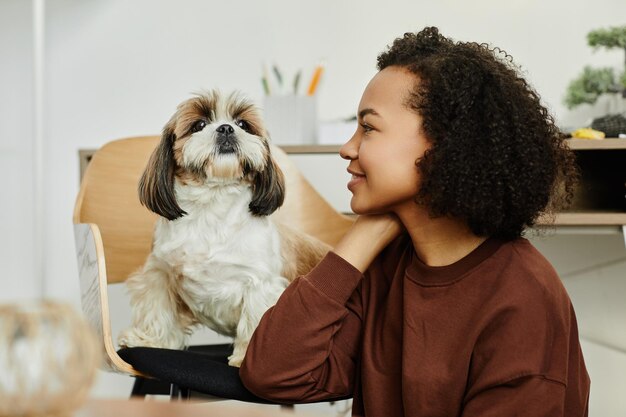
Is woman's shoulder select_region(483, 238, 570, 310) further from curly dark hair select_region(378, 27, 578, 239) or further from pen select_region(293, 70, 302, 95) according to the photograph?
pen select_region(293, 70, 302, 95)

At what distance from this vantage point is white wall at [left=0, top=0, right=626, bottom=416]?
2.31 m

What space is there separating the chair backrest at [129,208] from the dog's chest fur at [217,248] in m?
0.34

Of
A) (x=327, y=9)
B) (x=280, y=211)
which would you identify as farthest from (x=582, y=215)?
(x=327, y=9)

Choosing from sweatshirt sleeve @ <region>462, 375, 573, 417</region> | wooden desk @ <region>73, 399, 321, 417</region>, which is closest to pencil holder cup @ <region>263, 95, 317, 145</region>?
sweatshirt sleeve @ <region>462, 375, 573, 417</region>

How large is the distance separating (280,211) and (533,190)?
94 centimetres

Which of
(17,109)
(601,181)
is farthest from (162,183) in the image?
(17,109)

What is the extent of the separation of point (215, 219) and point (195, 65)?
3.86ft

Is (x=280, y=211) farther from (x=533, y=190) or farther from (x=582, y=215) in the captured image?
(x=533, y=190)

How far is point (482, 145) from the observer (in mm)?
926

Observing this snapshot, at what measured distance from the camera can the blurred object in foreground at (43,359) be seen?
0.40 meters

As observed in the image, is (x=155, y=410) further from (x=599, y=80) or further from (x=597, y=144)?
(x=599, y=80)

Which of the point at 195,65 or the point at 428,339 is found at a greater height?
the point at 195,65

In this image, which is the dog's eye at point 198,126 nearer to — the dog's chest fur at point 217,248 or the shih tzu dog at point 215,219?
the shih tzu dog at point 215,219

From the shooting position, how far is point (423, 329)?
963 millimetres
